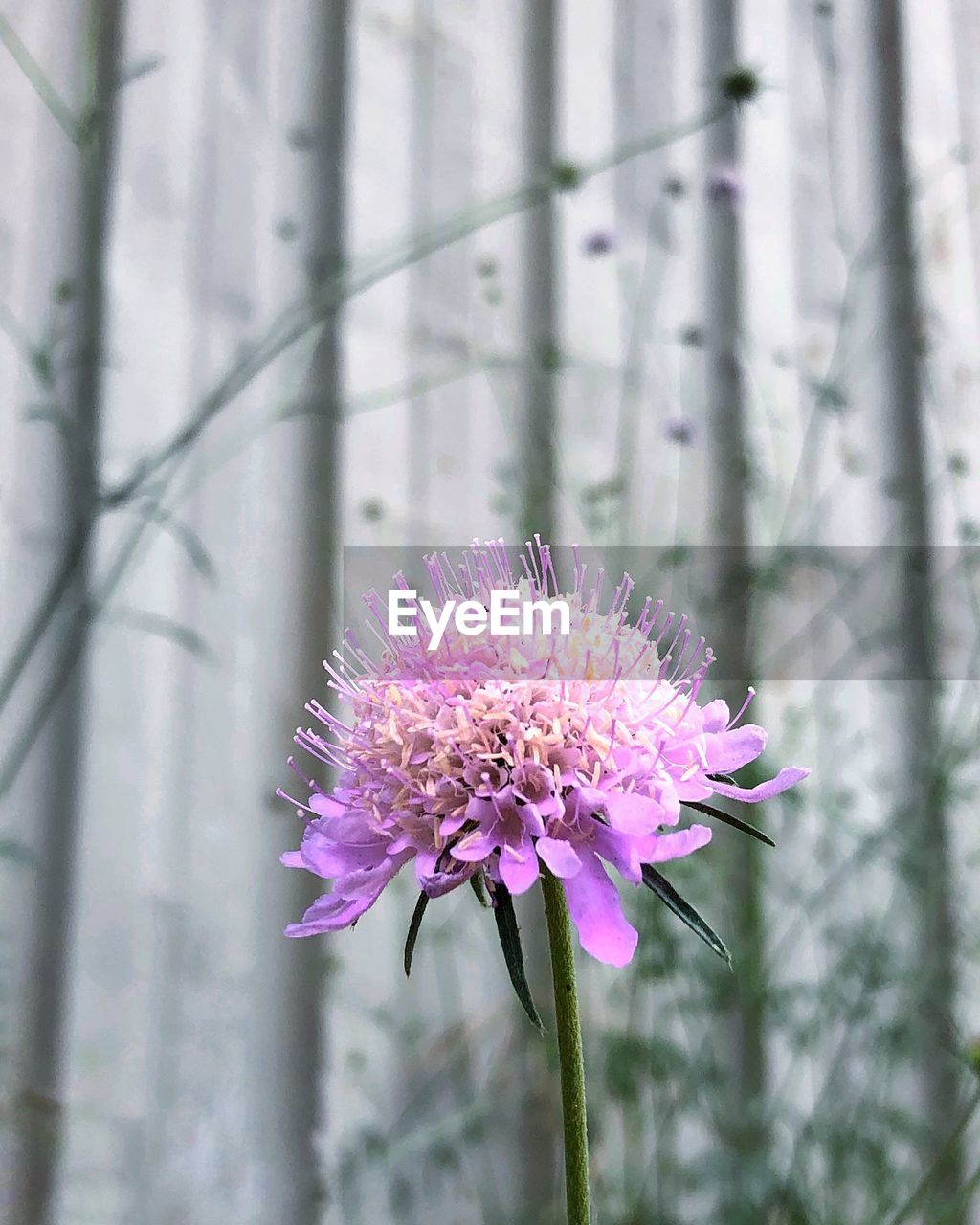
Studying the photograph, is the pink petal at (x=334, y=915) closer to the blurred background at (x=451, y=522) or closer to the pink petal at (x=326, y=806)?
the pink petal at (x=326, y=806)

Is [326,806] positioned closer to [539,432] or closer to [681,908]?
[681,908]

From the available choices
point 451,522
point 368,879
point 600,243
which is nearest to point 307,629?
point 451,522

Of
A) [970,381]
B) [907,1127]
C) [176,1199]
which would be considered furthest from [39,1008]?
[970,381]

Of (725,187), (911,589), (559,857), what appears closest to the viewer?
(559,857)

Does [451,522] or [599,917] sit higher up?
[451,522]

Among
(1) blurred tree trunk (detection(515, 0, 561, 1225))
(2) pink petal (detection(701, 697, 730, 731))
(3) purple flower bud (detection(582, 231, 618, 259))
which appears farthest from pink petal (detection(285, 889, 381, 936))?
(3) purple flower bud (detection(582, 231, 618, 259))

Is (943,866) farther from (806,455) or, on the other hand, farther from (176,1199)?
(176,1199)
